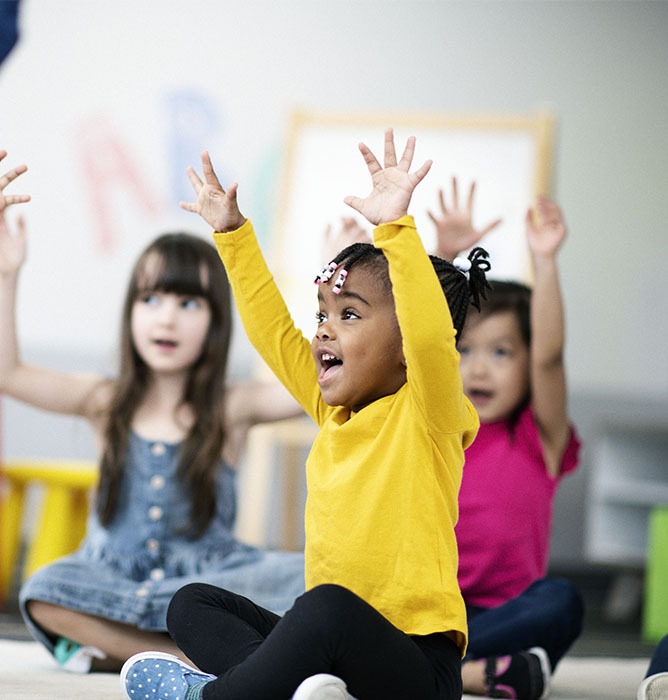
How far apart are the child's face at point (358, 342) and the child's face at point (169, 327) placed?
58 centimetres

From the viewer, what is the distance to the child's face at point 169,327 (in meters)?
1.60

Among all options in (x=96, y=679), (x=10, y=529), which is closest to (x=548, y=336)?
(x=96, y=679)

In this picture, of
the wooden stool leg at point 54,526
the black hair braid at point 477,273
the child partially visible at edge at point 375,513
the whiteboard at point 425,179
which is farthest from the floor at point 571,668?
the whiteboard at point 425,179

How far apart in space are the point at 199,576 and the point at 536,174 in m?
1.72

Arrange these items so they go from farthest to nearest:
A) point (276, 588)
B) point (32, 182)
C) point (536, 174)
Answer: point (32, 182), point (536, 174), point (276, 588)

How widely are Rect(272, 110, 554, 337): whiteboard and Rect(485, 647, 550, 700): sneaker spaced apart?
1507mm

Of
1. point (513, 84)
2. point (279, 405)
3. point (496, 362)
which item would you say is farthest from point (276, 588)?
point (513, 84)

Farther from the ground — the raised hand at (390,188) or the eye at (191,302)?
the raised hand at (390,188)

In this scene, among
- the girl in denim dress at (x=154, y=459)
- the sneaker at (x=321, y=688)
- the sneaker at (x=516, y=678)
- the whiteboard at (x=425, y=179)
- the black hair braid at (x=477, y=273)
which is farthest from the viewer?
the whiteboard at (x=425, y=179)

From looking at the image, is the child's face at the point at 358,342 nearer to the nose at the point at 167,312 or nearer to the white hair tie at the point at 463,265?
the white hair tie at the point at 463,265

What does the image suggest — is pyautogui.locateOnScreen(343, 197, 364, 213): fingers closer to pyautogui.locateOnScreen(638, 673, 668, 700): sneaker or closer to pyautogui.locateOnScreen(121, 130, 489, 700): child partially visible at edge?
pyautogui.locateOnScreen(121, 130, 489, 700): child partially visible at edge

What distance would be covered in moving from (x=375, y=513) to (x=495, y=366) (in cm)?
68

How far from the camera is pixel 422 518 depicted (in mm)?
991

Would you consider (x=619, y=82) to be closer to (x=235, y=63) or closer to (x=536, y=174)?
(x=536, y=174)
